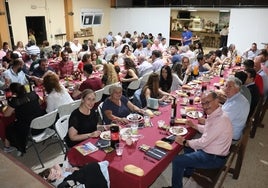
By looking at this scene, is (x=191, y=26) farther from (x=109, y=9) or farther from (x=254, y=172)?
(x=254, y=172)

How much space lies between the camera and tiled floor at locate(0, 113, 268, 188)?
3553 mm

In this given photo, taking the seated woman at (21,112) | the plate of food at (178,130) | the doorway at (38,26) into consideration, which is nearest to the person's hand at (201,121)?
the plate of food at (178,130)

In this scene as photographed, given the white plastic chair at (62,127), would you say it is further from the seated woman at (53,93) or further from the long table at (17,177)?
the long table at (17,177)

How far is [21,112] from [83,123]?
128 cm

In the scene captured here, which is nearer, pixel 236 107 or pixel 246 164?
pixel 236 107

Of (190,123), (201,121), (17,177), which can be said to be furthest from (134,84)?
(17,177)

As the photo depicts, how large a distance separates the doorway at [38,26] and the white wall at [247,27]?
907cm

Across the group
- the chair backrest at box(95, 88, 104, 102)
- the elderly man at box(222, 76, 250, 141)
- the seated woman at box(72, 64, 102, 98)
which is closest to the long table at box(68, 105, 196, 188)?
the elderly man at box(222, 76, 250, 141)

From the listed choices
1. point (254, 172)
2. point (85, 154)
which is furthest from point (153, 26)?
point (85, 154)

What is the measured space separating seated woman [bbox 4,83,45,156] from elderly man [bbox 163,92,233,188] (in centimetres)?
237

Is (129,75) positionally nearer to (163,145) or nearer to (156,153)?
(163,145)

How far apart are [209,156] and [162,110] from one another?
3.65 feet

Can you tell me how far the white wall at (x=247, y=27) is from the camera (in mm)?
10734

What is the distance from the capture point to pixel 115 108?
3678 millimetres
